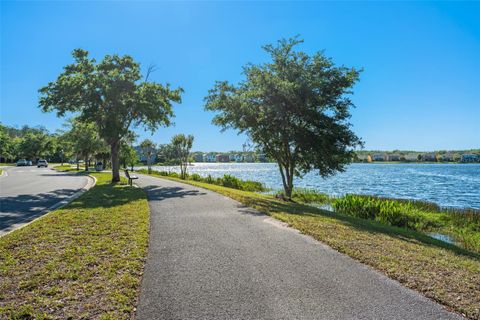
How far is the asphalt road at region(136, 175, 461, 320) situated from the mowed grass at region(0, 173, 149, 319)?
365mm

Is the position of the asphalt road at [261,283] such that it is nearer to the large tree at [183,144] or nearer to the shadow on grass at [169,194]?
the shadow on grass at [169,194]

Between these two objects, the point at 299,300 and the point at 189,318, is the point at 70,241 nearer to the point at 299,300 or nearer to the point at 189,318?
the point at 189,318

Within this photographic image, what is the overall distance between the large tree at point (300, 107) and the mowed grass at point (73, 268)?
36.0ft

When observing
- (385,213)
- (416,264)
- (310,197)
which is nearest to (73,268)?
(416,264)

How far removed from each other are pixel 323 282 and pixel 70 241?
Result: 554 cm

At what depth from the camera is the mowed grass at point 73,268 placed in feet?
13.1

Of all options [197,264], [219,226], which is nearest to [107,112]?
[219,226]

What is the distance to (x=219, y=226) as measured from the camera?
8.75 meters

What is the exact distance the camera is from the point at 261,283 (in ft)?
15.9

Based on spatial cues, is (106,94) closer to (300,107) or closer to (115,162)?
(115,162)

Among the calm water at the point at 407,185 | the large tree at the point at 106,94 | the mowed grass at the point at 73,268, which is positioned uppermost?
the large tree at the point at 106,94

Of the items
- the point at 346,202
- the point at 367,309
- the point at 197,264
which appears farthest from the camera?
the point at 346,202

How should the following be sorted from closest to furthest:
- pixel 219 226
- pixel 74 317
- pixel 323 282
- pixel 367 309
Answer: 1. pixel 74 317
2. pixel 367 309
3. pixel 323 282
4. pixel 219 226

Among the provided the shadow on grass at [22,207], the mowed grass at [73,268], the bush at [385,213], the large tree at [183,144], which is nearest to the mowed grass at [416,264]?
the mowed grass at [73,268]
